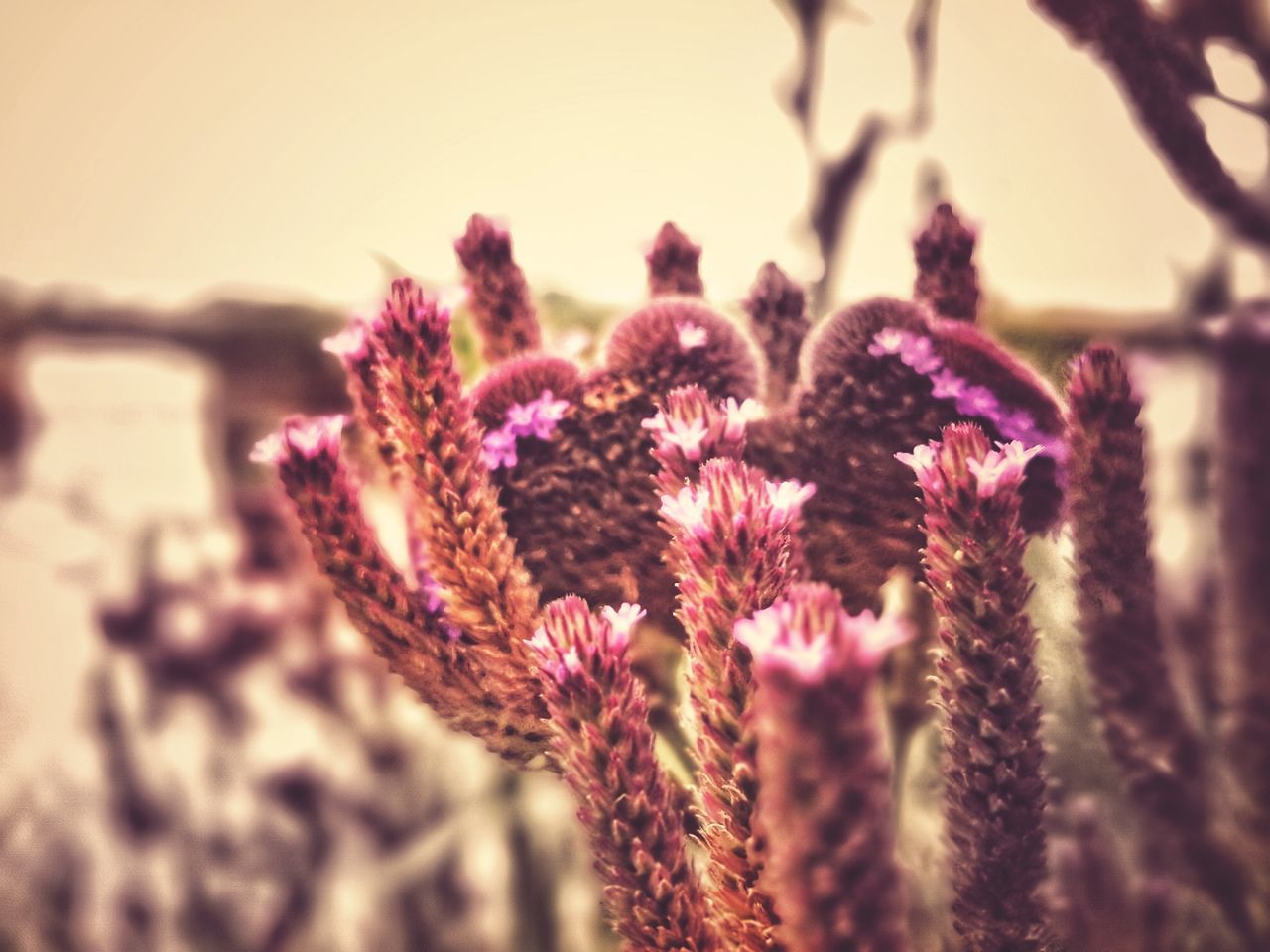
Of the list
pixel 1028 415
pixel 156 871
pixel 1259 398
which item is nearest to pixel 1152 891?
pixel 1259 398

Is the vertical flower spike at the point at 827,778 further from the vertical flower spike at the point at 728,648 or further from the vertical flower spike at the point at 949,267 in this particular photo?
the vertical flower spike at the point at 949,267

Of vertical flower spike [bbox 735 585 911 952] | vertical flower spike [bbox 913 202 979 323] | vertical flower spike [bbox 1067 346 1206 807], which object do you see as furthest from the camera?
vertical flower spike [bbox 913 202 979 323]

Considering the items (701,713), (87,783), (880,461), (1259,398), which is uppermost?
(1259,398)

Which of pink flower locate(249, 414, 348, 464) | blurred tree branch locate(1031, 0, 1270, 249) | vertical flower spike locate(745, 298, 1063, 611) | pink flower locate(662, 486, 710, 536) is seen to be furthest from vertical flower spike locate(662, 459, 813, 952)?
blurred tree branch locate(1031, 0, 1270, 249)

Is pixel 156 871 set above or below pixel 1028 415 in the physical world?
below

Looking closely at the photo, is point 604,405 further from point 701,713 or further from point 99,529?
point 99,529

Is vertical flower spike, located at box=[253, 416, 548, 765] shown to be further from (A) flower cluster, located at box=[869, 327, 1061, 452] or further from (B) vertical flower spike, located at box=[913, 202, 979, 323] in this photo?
(B) vertical flower spike, located at box=[913, 202, 979, 323]
